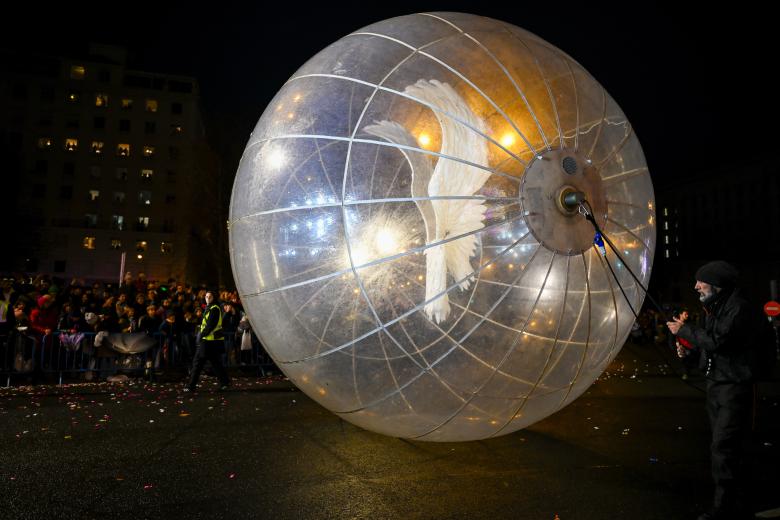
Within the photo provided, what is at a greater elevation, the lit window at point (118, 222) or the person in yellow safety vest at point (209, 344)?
the lit window at point (118, 222)

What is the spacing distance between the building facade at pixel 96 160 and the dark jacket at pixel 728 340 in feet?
172

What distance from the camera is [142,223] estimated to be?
189ft

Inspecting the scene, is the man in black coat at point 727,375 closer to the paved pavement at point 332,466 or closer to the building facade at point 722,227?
the paved pavement at point 332,466

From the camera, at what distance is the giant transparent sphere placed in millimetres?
3594

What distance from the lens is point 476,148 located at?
3664 millimetres

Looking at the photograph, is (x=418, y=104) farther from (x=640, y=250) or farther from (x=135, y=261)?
(x=135, y=261)

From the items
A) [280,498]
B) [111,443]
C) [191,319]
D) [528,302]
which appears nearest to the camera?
[528,302]

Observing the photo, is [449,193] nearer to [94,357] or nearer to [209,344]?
[209,344]

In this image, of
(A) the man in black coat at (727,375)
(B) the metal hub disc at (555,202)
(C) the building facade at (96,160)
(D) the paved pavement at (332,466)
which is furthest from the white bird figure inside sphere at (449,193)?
(C) the building facade at (96,160)

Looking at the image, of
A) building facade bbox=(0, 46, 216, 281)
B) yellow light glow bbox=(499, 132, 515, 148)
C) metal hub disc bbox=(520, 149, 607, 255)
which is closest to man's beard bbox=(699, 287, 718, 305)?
metal hub disc bbox=(520, 149, 607, 255)

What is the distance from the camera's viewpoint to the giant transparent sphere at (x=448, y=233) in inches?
141

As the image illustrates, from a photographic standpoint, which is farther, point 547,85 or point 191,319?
point 191,319

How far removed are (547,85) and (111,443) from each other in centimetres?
571

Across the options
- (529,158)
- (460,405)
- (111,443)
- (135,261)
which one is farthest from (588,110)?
(135,261)
